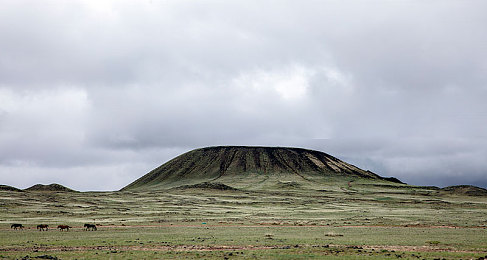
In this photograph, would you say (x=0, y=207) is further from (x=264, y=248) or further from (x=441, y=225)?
(x=441, y=225)

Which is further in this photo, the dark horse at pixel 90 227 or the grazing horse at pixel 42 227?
the dark horse at pixel 90 227

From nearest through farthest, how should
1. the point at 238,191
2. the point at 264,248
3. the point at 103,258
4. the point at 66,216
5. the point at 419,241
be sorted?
the point at 103,258 < the point at 264,248 < the point at 419,241 < the point at 66,216 < the point at 238,191

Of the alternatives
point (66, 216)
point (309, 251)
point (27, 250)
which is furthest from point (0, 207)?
point (309, 251)

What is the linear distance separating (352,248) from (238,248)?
10.7 metres

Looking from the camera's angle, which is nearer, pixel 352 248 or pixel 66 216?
pixel 352 248

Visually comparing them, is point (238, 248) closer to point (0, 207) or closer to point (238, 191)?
point (0, 207)

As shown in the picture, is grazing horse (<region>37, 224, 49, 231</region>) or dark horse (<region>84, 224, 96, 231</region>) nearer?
grazing horse (<region>37, 224, 49, 231</region>)

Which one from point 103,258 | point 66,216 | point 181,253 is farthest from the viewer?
point 66,216

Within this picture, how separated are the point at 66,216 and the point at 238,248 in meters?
61.0

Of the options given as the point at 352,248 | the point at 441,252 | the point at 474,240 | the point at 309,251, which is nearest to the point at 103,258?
the point at 309,251

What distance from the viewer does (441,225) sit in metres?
71.2

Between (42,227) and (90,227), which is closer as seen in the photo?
(42,227)

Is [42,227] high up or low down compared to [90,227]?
up

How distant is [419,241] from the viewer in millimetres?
46469
